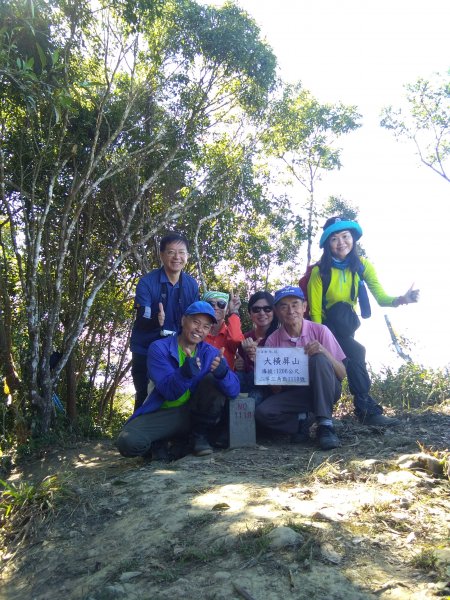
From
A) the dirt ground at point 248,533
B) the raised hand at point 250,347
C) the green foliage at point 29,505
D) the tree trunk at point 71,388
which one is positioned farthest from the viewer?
the tree trunk at point 71,388

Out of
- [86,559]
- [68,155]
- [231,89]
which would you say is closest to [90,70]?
[68,155]

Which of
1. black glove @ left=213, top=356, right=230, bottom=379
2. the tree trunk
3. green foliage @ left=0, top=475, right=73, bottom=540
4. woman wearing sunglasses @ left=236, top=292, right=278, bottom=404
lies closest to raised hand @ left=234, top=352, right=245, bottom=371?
woman wearing sunglasses @ left=236, top=292, right=278, bottom=404

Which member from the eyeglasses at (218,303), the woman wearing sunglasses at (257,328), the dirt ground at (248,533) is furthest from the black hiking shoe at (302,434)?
the eyeglasses at (218,303)

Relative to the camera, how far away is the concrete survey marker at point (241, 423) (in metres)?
4.75

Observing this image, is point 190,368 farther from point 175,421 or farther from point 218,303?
point 218,303

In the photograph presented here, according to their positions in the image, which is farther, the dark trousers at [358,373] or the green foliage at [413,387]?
the green foliage at [413,387]

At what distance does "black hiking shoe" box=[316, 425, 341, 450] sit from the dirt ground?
94mm

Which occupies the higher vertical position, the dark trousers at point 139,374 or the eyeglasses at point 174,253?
the eyeglasses at point 174,253

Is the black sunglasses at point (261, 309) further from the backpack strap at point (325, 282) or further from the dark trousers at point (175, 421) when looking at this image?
the dark trousers at point (175, 421)

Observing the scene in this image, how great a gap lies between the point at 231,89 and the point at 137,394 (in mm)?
6179

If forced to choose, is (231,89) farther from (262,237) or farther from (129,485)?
(129,485)

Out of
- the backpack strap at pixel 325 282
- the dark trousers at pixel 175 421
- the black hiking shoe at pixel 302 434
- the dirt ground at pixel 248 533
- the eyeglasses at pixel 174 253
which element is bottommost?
the dirt ground at pixel 248 533

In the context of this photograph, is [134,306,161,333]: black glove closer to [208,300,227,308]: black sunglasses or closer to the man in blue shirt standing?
the man in blue shirt standing

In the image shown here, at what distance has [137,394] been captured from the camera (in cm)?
580
